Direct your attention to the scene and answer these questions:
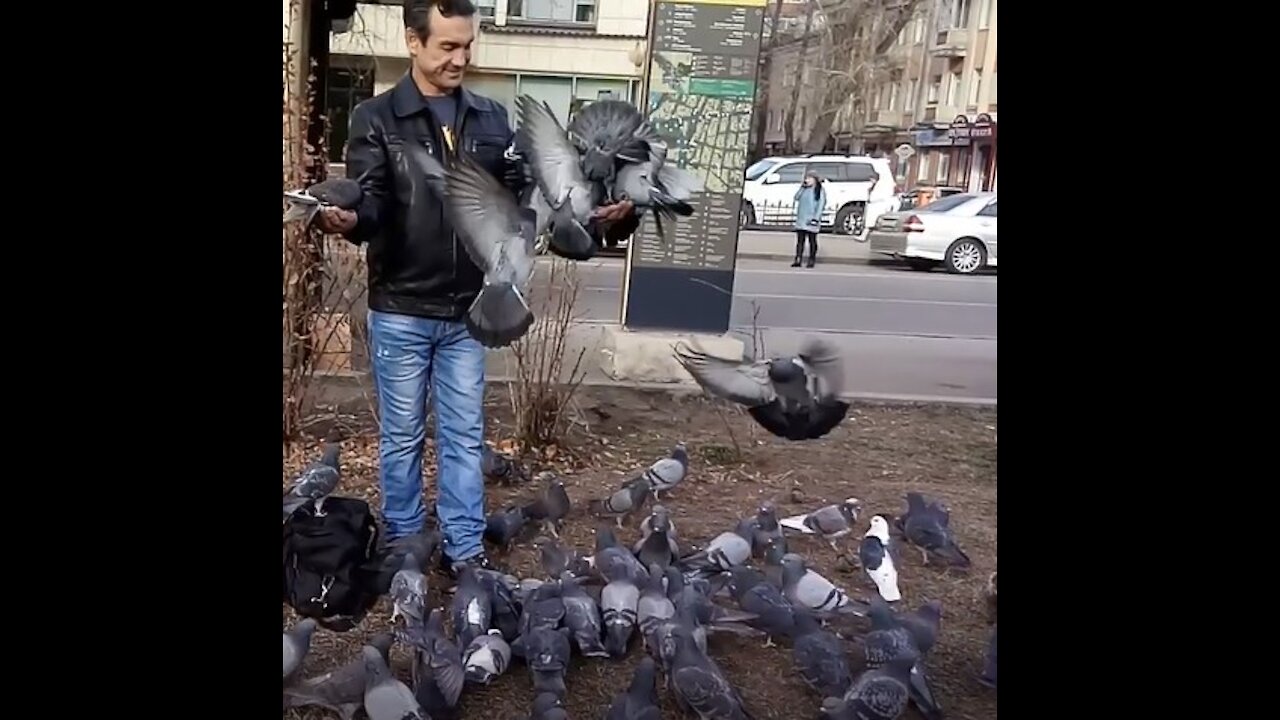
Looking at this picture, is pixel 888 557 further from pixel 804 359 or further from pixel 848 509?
pixel 804 359

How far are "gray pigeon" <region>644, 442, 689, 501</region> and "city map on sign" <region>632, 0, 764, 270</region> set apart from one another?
46cm

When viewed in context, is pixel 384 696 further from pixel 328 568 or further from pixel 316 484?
pixel 316 484

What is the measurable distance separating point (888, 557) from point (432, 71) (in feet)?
4.46

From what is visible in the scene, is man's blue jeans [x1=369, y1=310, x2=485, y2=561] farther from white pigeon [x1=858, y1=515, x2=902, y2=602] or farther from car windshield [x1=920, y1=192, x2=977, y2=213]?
car windshield [x1=920, y1=192, x2=977, y2=213]

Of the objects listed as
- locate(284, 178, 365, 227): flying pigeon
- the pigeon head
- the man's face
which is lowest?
the pigeon head

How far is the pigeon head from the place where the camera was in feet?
7.41

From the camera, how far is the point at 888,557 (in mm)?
2258

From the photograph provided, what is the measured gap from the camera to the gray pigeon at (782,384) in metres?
2.20

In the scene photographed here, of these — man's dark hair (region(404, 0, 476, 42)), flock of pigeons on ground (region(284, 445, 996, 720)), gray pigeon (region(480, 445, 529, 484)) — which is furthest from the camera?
gray pigeon (region(480, 445, 529, 484))

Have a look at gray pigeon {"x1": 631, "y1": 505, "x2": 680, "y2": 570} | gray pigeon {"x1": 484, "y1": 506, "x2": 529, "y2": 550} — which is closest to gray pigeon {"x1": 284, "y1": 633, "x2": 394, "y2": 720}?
gray pigeon {"x1": 484, "y1": 506, "x2": 529, "y2": 550}

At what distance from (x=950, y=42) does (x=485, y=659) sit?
5.02 feet

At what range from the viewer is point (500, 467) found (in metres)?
2.24

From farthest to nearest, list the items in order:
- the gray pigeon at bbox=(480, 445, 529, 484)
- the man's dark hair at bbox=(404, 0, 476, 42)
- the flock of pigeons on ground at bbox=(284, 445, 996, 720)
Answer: the gray pigeon at bbox=(480, 445, 529, 484) < the flock of pigeons on ground at bbox=(284, 445, 996, 720) < the man's dark hair at bbox=(404, 0, 476, 42)
